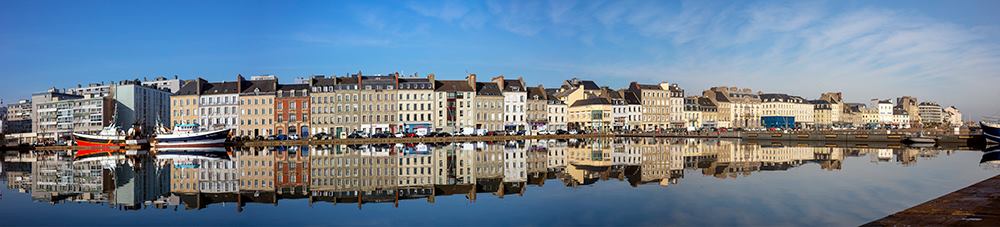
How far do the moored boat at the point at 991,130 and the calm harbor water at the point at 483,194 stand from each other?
2792cm

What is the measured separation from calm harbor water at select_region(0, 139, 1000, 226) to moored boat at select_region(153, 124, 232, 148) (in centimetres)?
2869

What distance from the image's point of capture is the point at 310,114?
81625mm

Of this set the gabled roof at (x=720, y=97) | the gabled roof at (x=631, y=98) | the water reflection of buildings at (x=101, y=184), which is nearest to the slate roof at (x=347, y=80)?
the gabled roof at (x=631, y=98)

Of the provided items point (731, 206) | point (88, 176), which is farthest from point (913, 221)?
point (88, 176)

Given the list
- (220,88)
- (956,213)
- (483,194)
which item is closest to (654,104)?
(220,88)

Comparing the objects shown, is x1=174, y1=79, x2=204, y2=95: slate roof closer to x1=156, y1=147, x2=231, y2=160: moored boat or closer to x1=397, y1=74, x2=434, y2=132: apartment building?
x1=397, y1=74, x2=434, y2=132: apartment building

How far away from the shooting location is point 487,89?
89938mm

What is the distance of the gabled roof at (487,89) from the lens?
88.6 m

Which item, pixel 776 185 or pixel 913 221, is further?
pixel 776 185

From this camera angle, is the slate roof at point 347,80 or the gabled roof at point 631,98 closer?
the slate roof at point 347,80

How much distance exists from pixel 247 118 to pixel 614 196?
7336 cm

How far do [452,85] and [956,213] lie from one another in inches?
3040

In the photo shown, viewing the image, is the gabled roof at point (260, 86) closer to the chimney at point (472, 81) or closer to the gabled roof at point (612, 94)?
the chimney at point (472, 81)

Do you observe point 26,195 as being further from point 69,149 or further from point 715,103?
point 715,103
